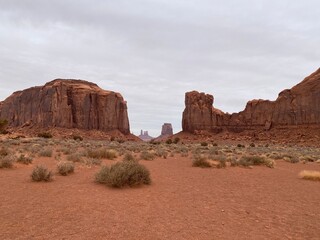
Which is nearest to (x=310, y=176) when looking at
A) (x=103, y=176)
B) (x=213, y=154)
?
(x=103, y=176)

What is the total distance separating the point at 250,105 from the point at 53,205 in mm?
93597

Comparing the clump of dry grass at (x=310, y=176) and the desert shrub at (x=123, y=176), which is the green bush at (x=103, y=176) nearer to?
the desert shrub at (x=123, y=176)

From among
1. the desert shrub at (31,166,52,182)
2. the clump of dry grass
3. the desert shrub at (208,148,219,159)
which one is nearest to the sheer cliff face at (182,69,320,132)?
the desert shrub at (208,148,219,159)

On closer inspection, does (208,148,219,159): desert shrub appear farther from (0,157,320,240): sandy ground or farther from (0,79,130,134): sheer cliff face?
(0,79,130,134): sheer cliff face

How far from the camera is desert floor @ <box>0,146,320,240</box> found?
17.0ft

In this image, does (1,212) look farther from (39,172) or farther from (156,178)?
(156,178)

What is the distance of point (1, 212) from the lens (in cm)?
612

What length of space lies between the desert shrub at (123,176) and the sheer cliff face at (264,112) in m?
74.6

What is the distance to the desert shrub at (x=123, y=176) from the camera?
30.4ft

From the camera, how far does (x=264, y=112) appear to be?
88.2 metres

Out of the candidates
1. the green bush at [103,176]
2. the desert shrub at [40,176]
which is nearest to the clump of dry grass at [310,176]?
the green bush at [103,176]

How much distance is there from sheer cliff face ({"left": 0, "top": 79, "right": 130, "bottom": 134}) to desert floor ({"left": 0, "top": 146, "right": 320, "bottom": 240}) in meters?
86.0

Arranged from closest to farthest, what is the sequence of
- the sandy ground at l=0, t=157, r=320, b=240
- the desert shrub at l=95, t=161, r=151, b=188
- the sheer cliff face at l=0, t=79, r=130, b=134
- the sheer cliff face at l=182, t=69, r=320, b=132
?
the sandy ground at l=0, t=157, r=320, b=240 → the desert shrub at l=95, t=161, r=151, b=188 → the sheer cliff face at l=182, t=69, r=320, b=132 → the sheer cliff face at l=0, t=79, r=130, b=134

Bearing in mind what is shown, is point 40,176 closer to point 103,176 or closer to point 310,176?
point 103,176
